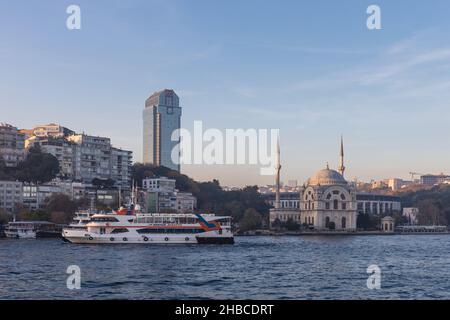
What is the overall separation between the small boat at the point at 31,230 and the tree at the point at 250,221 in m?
21.4

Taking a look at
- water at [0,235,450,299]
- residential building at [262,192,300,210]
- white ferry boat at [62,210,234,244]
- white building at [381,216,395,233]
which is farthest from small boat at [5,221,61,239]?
residential building at [262,192,300,210]

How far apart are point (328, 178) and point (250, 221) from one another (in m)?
17.4

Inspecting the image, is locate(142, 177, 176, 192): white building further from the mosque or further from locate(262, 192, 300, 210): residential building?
locate(262, 192, 300, 210): residential building

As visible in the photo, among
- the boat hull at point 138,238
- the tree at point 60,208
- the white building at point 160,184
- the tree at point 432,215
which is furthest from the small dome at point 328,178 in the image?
the boat hull at point 138,238

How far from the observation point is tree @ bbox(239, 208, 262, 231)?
7025 centimetres

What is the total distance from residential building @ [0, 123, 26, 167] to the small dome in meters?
37.0

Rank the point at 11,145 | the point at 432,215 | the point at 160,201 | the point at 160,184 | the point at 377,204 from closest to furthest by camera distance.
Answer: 1. the point at 160,201
2. the point at 11,145
3. the point at 160,184
4. the point at 432,215
5. the point at 377,204

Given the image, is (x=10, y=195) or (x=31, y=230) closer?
(x=31, y=230)

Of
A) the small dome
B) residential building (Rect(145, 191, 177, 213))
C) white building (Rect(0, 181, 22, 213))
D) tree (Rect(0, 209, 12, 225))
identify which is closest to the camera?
tree (Rect(0, 209, 12, 225))

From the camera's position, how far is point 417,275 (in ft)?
72.8

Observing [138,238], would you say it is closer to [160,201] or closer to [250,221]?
[250,221]

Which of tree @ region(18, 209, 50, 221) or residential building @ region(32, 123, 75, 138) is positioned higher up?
residential building @ region(32, 123, 75, 138)

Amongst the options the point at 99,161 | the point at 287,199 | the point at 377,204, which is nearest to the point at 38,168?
the point at 99,161

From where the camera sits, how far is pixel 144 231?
42062 millimetres
